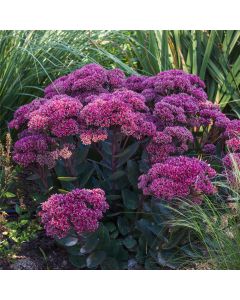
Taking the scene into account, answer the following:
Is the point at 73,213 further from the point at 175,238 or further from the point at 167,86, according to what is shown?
the point at 167,86

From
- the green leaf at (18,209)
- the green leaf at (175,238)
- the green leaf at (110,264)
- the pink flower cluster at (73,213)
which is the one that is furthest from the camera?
the green leaf at (18,209)

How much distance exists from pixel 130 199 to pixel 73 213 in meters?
0.57

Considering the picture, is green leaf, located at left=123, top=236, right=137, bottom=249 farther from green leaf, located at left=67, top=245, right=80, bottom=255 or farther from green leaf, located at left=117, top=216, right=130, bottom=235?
green leaf, located at left=67, top=245, right=80, bottom=255

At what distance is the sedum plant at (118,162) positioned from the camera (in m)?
2.71

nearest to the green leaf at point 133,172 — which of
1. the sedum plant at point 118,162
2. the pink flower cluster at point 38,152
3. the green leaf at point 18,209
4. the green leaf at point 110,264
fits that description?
the sedum plant at point 118,162

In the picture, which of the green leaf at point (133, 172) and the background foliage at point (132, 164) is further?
the green leaf at point (133, 172)

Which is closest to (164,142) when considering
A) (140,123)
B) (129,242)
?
(140,123)

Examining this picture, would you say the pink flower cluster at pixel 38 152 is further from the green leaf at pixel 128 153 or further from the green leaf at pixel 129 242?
the green leaf at pixel 129 242

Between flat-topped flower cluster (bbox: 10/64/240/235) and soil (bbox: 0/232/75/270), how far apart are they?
49cm

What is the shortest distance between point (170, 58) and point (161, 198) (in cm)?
249

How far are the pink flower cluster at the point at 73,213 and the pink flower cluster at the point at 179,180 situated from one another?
0.85 ft

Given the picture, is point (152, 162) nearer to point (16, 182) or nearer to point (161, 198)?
point (161, 198)

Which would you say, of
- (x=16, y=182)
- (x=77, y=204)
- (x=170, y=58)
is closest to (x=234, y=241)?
(x=77, y=204)

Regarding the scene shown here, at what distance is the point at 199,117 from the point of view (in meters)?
3.43
